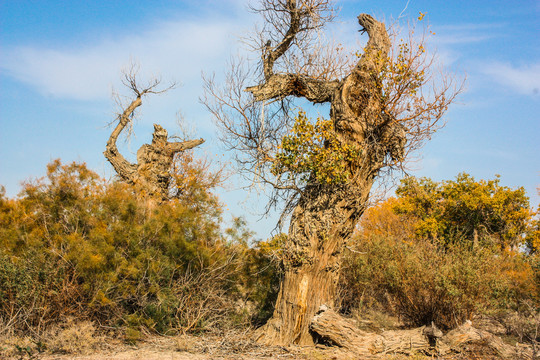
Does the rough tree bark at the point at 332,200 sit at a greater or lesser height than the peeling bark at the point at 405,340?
greater

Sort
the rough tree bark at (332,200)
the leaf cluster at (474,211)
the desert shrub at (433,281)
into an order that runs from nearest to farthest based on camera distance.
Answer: the rough tree bark at (332,200)
the desert shrub at (433,281)
the leaf cluster at (474,211)

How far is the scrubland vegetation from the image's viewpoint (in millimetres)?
8000

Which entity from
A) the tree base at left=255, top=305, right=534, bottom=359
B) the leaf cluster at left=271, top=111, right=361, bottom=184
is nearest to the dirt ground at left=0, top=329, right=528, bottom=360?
the tree base at left=255, top=305, right=534, bottom=359

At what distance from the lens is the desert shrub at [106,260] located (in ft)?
26.1

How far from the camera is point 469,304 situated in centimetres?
922

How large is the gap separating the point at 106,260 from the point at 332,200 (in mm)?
4600

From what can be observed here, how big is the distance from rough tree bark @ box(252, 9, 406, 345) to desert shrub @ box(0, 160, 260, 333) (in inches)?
60.3

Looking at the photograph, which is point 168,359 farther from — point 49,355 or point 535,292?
point 535,292

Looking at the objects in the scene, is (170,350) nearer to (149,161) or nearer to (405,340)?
(405,340)

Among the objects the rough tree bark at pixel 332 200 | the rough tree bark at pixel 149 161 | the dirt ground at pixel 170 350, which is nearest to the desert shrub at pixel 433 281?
the rough tree bark at pixel 332 200

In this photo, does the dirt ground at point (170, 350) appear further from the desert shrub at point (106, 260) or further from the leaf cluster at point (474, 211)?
the leaf cluster at point (474, 211)

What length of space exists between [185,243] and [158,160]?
575 centimetres

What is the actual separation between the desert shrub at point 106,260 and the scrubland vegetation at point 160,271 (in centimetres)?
2

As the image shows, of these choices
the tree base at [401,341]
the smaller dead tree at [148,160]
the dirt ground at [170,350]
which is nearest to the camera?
the dirt ground at [170,350]
